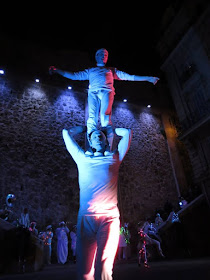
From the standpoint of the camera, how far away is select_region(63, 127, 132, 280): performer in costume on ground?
1.68 meters

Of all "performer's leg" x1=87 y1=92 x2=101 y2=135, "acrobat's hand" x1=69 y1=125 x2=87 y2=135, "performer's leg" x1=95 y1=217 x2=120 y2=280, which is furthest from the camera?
"performer's leg" x1=87 y1=92 x2=101 y2=135

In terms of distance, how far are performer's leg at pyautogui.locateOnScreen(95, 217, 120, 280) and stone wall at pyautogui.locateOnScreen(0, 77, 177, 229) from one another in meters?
8.95

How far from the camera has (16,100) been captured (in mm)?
11883

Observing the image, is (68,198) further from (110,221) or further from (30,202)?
(110,221)

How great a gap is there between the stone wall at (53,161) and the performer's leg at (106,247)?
8954 millimetres

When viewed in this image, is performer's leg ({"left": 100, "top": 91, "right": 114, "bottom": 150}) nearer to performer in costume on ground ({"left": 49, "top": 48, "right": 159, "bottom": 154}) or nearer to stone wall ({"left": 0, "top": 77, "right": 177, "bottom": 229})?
performer in costume on ground ({"left": 49, "top": 48, "right": 159, "bottom": 154})

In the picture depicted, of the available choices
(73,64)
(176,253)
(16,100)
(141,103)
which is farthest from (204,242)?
(73,64)

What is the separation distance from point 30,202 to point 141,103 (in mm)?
11108

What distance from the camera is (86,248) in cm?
174

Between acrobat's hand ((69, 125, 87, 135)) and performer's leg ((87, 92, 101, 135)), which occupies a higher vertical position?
performer's leg ((87, 92, 101, 135))

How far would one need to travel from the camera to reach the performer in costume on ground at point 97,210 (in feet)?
5.51

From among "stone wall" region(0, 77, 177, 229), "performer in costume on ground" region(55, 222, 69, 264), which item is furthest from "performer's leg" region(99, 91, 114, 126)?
"stone wall" region(0, 77, 177, 229)

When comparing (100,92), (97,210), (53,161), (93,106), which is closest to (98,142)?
(97,210)

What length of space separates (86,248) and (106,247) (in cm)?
19
